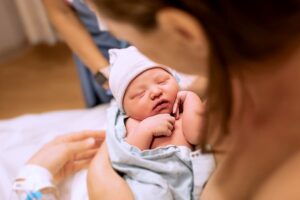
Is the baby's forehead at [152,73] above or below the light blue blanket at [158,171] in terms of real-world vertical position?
above

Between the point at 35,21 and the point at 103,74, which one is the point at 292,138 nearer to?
the point at 103,74

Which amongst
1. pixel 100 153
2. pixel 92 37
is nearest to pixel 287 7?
pixel 100 153

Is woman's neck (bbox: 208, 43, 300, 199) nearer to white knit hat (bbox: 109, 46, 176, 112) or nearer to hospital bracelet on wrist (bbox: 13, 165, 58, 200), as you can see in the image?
white knit hat (bbox: 109, 46, 176, 112)

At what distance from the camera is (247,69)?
53 centimetres

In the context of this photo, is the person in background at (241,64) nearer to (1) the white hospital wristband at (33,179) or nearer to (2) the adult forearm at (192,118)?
(2) the adult forearm at (192,118)

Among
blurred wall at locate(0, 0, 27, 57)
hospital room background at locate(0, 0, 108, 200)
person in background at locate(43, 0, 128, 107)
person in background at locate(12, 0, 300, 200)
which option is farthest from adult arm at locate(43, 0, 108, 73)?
blurred wall at locate(0, 0, 27, 57)

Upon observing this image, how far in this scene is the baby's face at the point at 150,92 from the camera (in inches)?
34.8

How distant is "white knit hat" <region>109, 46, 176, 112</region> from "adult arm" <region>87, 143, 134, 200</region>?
12 cm

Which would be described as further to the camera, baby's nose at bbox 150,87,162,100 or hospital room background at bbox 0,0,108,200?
hospital room background at bbox 0,0,108,200

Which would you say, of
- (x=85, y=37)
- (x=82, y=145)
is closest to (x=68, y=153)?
(x=82, y=145)

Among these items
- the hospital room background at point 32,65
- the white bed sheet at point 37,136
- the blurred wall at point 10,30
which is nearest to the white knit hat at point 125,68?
the white bed sheet at point 37,136

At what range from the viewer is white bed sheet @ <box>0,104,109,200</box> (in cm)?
101

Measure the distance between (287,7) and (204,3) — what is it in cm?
8

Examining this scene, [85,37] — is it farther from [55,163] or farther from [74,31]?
[55,163]
